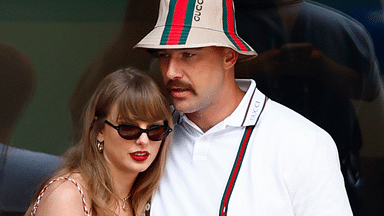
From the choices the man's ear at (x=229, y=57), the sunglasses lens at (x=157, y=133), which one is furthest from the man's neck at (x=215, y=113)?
the sunglasses lens at (x=157, y=133)

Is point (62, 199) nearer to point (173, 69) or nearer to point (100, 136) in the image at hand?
point (100, 136)

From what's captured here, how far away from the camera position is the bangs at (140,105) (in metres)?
1.93

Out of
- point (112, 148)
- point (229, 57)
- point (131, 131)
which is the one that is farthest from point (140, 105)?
point (229, 57)

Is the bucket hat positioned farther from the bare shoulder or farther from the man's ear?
the bare shoulder

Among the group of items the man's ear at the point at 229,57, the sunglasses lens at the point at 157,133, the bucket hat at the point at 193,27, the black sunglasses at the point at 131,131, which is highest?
the bucket hat at the point at 193,27

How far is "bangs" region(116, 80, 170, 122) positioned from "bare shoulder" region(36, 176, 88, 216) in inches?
12.6

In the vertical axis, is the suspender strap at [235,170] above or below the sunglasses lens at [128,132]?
below

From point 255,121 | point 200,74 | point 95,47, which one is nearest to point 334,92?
point 255,121

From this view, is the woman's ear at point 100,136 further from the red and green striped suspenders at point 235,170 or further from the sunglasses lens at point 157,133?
the red and green striped suspenders at point 235,170

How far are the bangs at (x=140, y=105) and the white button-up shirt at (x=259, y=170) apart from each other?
28cm

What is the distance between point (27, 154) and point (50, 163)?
0.44 ft

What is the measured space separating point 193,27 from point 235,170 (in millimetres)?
617

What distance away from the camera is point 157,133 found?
1.99 metres

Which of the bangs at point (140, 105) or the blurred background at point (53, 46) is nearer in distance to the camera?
the bangs at point (140, 105)
